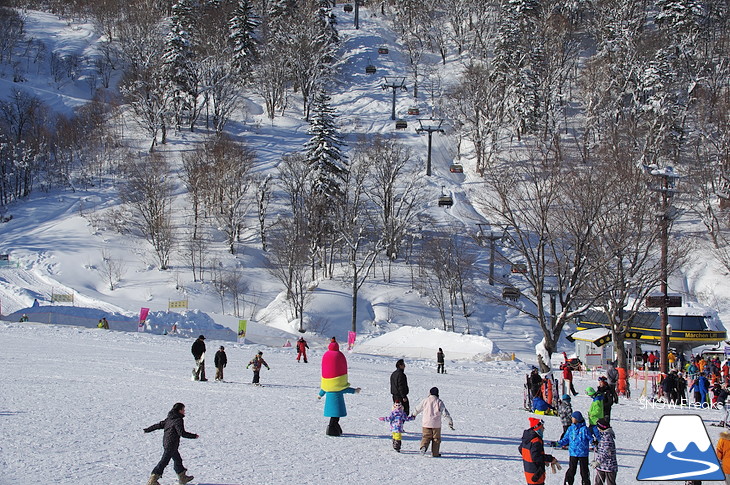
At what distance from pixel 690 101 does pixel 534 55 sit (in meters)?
17.2

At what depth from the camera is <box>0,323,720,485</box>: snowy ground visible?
374 inches

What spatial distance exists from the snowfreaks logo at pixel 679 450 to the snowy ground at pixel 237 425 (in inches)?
218

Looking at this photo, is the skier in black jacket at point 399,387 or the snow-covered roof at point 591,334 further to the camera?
the snow-covered roof at point 591,334

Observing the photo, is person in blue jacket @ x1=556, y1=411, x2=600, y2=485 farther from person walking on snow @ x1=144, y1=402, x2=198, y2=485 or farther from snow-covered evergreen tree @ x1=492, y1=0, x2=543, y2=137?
snow-covered evergreen tree @ x1=492, y1=0, x2=543, y2=137

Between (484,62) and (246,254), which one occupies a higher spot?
(484,62)

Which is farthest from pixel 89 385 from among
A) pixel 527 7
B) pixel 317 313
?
pixel 527 7

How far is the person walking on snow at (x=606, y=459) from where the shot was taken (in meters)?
9.08

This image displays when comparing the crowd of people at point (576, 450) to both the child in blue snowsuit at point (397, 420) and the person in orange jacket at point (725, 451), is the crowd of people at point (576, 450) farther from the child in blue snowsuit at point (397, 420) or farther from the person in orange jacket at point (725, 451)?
the child in blue snowsuit at point (397, 420)

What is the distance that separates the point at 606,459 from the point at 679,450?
17.3 ft

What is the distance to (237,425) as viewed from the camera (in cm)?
1266

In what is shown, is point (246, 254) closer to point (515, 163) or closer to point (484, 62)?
point (515, 163)

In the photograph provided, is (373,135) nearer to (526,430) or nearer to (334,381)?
(334,381)

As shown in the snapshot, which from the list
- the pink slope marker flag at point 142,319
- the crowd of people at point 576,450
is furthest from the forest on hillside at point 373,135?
the crowd of people at point 576,450

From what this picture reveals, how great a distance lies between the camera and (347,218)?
173 feet
